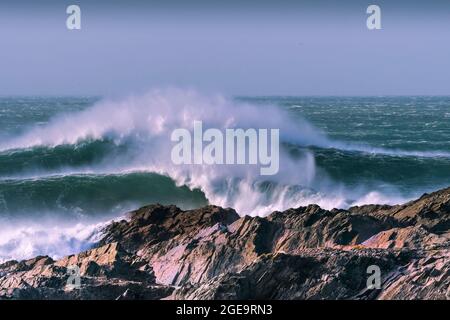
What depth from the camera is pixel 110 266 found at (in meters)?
22.3

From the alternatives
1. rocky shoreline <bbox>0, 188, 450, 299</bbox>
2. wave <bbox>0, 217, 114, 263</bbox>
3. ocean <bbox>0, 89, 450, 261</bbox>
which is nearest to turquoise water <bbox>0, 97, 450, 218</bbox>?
ocean <bbox>0, 89, 450, 261</bbox>

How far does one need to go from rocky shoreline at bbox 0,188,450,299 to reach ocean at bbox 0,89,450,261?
133 inches

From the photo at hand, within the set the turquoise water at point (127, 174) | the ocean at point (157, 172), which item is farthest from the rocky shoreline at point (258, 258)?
the turquoise water at point (127, 174)

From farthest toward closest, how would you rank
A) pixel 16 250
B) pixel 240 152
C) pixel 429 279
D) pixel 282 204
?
pixel 240 152, pixel 282 204, pixel 16 250, pixel 429 279

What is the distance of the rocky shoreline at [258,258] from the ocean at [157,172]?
3390mm

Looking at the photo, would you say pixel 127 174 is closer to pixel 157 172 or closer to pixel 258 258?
pixel 157 172

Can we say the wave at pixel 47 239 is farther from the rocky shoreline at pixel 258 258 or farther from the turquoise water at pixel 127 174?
the turquoise water at pixel 127 174

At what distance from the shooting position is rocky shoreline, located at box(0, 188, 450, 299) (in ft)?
65.5

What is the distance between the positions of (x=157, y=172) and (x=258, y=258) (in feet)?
45.5
